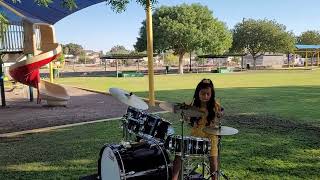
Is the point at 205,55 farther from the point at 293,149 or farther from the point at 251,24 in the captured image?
the point at 293,149

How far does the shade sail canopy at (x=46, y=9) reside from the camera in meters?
15.9

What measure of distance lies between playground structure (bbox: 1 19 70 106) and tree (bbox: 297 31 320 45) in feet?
281

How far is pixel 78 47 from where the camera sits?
128m

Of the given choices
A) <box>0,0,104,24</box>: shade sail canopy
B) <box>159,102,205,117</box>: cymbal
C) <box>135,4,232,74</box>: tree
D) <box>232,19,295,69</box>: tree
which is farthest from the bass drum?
<box>232,19,295,69</box>: tree

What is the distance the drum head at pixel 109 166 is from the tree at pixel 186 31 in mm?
42536

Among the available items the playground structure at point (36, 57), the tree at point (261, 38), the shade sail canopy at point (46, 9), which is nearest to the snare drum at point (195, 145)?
the shade sail canopy at point (46, 9)

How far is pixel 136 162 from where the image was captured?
4.69 metres

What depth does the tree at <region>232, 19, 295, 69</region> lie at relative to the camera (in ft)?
204

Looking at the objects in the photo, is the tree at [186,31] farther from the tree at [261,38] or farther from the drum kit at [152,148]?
the drum kit at [152,148]

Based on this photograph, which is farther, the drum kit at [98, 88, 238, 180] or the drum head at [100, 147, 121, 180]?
the drum head at [100, 147, 121, 180]

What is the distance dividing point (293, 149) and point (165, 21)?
44.4 m

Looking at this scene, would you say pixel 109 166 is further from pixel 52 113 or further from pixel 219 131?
pixel 52 113

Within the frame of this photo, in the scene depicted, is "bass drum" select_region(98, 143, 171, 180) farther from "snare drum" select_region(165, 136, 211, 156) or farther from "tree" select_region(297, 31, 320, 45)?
"tree" select_region(297, 31, 320, 45)

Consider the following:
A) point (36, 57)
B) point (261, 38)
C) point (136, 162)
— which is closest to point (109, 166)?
point (136, 162)
